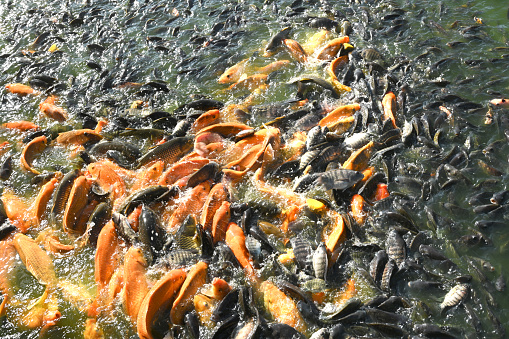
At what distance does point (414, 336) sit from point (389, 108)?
4.22m

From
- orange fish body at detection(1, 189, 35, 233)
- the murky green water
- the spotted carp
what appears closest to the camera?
the murky green water

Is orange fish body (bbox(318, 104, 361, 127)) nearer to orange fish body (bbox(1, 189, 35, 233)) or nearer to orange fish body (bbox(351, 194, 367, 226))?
orange fish body (bbox(351, 194, 367, 226))

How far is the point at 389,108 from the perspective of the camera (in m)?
7.27

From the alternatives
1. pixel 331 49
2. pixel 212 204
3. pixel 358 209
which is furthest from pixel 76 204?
pixel 331 49

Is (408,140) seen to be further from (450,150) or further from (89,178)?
(89,178)

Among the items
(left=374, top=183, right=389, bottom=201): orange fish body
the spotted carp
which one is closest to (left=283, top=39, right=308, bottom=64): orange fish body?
the spotted carp

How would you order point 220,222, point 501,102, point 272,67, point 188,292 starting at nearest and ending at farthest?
point 188,292
point 220,222
point 501,102
point 272,67

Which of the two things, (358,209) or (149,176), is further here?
(149,176)

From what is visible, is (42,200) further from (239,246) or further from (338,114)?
(338,114)

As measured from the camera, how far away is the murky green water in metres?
5.46

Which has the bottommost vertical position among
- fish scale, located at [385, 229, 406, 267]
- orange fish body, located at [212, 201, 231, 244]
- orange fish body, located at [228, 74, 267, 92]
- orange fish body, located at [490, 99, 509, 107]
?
fish scale, located at [385, 229, 406, 267]

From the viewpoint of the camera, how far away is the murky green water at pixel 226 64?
546 centimetres

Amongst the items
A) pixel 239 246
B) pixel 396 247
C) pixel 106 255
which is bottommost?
pixel 396 247

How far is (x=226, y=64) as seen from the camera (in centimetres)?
949
